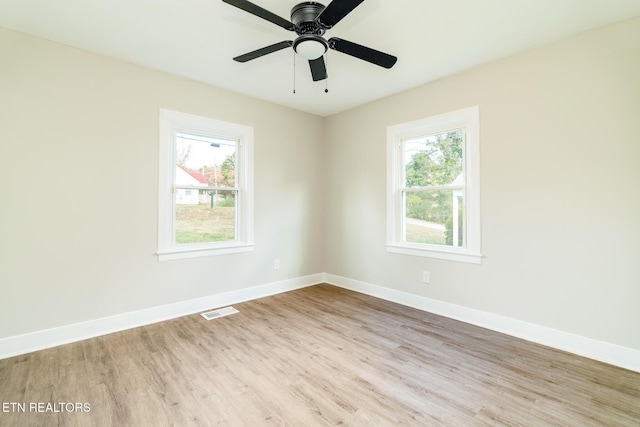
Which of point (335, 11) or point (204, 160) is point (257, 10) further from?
point (204, 160)

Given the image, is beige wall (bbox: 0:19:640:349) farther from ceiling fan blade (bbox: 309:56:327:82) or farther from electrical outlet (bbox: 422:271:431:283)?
ceiling fan blade (bbox: 309:56:327:82)

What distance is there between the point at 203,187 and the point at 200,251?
2.52 ft

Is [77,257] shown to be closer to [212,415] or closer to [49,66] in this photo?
[49,66]

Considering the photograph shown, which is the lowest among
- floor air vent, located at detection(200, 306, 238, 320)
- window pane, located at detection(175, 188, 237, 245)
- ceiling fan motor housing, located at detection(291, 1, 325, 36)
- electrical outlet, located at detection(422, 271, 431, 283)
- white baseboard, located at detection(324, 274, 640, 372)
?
floor air vent, located at detection(200, 306, 238, 320)

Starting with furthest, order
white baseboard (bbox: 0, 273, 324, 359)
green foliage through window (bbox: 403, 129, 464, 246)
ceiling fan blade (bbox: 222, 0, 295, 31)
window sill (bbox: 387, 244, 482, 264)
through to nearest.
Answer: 1. green foliage through window (bbox: 403, 129, 464, 246)
2. window sill (bbox: 387, 244, 482, 264)
3. white baseboard (bbox: 0, 273, 324, 359)
4. ceiling fan blade (bbox: 222, 0, 295, 31)

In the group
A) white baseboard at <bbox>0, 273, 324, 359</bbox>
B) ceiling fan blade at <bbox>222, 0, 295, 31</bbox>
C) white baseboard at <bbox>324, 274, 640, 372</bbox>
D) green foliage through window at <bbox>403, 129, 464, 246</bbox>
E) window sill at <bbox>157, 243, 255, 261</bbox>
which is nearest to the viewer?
ceiling fan blade at <bbox>222, 0, 295, 31</bbox>

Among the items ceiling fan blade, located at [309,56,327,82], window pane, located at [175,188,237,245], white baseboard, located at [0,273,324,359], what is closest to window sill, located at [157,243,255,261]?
window pane, located at [175,188,237,245]

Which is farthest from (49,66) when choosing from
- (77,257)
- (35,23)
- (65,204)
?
(77,257)

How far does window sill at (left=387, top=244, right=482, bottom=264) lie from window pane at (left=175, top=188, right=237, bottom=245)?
2.14m

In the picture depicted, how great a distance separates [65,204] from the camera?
259 centimetres

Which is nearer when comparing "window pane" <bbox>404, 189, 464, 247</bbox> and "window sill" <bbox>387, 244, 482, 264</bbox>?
"window sill" <bbox>387, 244, 482, 264</bbox>

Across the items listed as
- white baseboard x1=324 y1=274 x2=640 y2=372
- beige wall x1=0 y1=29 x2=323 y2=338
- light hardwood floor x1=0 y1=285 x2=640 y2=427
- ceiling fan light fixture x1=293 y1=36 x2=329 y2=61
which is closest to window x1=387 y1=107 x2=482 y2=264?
white baseboard x1=324 y1=274 x2=640 y2=372

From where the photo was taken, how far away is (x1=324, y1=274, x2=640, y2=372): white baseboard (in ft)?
7.34

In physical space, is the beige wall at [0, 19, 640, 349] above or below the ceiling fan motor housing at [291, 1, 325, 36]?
below
